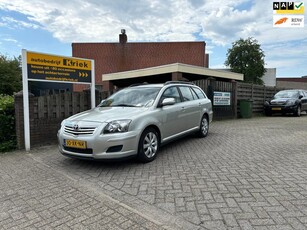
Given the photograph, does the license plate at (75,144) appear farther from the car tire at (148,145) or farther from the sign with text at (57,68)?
the sign with text at (57,68)

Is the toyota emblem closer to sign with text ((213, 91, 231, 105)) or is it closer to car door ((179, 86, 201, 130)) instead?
car door ((179, 86, 201, 130))

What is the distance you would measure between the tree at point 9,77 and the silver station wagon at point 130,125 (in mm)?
14962

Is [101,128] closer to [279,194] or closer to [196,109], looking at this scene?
[279,194]

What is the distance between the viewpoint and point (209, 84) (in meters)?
12.1

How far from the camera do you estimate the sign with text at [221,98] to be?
12230 mm

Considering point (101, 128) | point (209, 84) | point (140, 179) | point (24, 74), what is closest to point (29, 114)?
point (24, 74)

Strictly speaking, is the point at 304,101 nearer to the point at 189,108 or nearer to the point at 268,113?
the point at 268,113

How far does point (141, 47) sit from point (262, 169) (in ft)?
93.2

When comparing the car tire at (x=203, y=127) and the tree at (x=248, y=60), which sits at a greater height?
the tree at (x=248, y=60)

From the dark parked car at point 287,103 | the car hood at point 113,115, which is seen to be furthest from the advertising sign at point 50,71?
the dark parked car at point 287,103

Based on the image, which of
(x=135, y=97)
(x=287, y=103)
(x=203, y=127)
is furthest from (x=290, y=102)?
(x=135, y=97)

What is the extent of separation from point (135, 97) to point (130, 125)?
142 centimetres

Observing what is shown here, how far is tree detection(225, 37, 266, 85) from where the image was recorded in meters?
33.9

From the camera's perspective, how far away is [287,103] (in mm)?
14023
